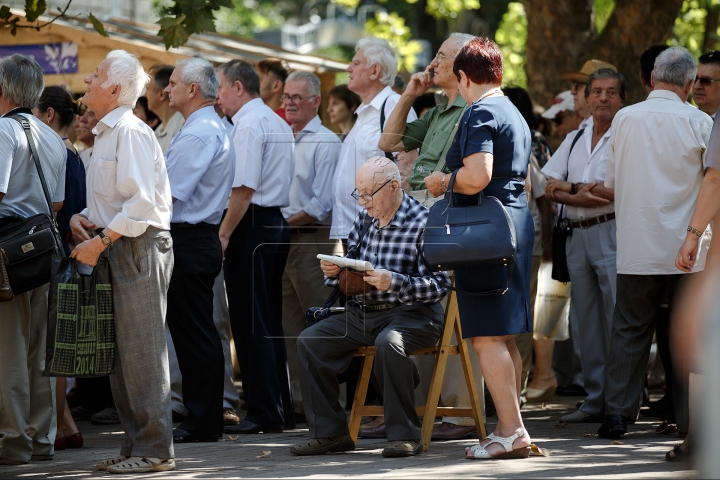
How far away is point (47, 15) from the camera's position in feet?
37.1

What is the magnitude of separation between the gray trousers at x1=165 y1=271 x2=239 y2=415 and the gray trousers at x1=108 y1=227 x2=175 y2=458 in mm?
2265

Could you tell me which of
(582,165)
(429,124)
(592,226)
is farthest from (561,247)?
(429,124)

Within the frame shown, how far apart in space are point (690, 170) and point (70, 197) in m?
3.87

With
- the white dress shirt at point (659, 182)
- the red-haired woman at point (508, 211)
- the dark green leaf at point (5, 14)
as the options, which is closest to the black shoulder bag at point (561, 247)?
the white dress shirt at point (659, 182)

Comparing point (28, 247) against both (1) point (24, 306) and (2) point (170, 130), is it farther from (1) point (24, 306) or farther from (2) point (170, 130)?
(2) point (170, 130)

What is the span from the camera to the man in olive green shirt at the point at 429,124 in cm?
675

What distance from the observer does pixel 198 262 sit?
22.1ft

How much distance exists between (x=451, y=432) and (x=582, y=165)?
2338mm

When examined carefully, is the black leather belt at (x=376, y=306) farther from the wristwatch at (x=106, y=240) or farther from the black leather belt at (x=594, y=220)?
the black leather belt at (x=594, y=220)

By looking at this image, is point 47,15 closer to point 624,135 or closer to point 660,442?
point 624,135

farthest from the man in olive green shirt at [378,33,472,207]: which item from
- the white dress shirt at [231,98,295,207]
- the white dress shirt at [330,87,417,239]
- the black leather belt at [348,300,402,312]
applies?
the black leather belt at [348,300,402,312]

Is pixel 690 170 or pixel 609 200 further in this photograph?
pixel 609 200

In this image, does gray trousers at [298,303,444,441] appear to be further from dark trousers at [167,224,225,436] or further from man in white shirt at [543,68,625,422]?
man in white shirt at [543,68,625,422]

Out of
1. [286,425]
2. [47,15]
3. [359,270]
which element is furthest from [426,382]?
[47,15]
